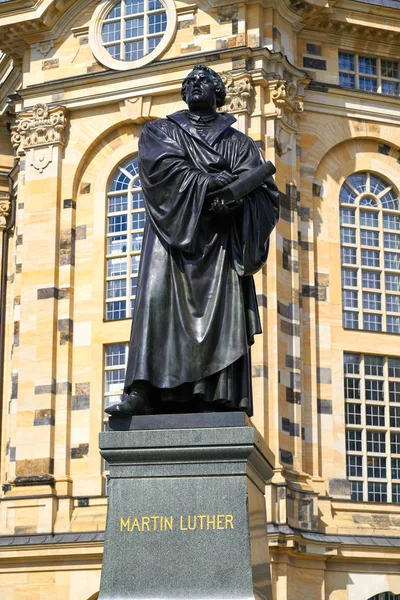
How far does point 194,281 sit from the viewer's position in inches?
333

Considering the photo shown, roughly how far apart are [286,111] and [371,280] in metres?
4.59

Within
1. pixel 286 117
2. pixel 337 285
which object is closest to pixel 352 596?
pixel 337 285

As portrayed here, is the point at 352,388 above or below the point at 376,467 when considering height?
above

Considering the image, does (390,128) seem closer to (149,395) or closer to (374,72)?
(374,72)

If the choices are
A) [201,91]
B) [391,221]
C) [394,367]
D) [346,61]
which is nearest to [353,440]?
[394,367]

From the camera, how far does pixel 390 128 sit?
32125 millimetres

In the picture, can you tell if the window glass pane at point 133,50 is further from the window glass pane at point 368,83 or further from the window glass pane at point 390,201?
the window glass pane at point 390,201

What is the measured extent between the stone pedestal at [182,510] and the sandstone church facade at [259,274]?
1956cm

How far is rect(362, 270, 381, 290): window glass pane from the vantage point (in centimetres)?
3128

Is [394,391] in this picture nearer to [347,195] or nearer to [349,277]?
[349,277]

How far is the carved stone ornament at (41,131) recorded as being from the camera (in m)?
31.0

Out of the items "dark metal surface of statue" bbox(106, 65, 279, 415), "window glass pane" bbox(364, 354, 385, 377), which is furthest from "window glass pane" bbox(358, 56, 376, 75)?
"dark metal surface of statue" bbox(106, 65, 279, 415)

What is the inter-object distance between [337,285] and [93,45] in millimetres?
8236

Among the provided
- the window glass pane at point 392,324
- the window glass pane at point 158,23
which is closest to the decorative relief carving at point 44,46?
the window glass pane at point 158,23
